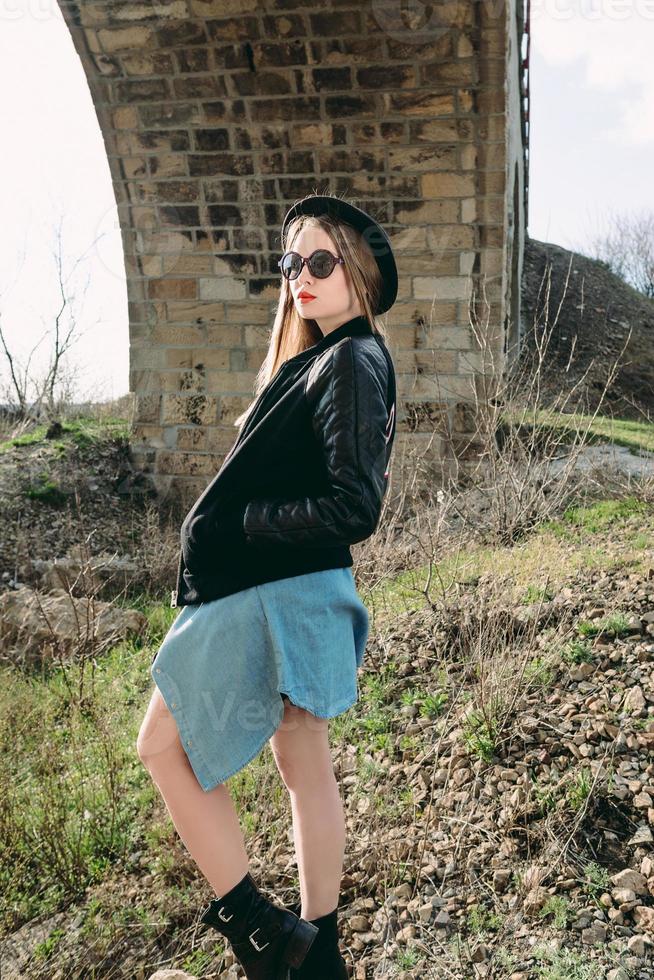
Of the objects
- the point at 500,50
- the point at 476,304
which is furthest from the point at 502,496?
the point at 500,50

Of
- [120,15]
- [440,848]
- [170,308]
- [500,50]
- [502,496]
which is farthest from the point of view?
[170,308]

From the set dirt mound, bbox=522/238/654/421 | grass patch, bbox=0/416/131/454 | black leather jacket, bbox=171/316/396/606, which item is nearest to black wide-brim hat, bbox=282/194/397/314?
black leather jacket, bbox=171/316/396/606

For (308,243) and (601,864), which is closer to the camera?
(308,243)

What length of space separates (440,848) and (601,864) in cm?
48

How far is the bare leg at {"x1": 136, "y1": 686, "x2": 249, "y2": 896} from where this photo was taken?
1.83 m

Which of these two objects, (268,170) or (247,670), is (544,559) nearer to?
(247,670)

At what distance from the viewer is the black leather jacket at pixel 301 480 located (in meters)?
1.74

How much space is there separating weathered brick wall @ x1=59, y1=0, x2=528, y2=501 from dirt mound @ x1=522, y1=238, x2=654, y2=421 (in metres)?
4.56

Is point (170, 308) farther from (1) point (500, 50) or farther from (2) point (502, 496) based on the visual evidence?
(2) point (502, 496)

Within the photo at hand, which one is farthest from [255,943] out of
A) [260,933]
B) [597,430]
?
[597,430]

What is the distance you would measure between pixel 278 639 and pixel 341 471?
0.39 meters

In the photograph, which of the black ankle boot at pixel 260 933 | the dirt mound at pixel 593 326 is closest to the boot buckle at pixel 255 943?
the black ankle boot at pixel 260 933

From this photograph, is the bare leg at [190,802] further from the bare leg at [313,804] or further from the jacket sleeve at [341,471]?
the jacket sleeve at [341,471]

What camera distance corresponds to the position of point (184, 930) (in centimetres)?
255
